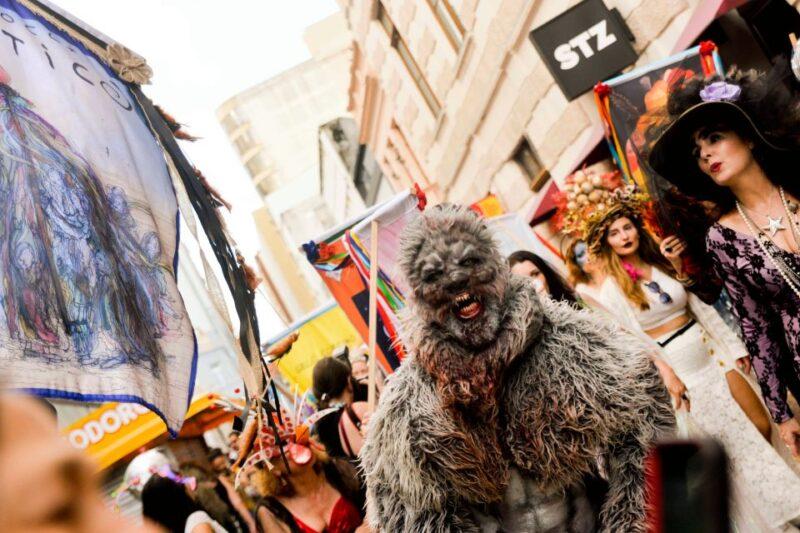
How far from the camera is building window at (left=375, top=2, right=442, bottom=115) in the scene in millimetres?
15070

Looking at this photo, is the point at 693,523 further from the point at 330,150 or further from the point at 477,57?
the point at 330,150

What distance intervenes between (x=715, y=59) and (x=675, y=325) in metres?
1.88

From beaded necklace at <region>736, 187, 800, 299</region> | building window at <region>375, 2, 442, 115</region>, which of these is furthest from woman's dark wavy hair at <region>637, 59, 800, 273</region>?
building window at <region>375, 2, 442, 115</region>

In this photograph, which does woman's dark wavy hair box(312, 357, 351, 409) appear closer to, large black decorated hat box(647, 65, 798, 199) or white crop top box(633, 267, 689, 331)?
white crop top box(633, 267, 689, 331)

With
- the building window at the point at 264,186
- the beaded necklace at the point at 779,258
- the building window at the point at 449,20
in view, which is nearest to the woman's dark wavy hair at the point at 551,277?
the beaded necklace at the point at 779,258

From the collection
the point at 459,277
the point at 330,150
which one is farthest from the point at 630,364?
the point at 330,150

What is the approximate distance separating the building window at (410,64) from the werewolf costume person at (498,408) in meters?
12.8

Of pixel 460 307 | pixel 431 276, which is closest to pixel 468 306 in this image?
pixel 460 307

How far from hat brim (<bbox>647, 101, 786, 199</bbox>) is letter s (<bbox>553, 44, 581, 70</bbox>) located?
4815 millimetres

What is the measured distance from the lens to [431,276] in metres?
2.56

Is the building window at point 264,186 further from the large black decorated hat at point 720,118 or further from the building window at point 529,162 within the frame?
the large black decorated hat at point 720,118

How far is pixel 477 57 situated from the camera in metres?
11.6

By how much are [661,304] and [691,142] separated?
68.0 inches

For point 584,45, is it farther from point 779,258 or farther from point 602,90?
point 779,258
